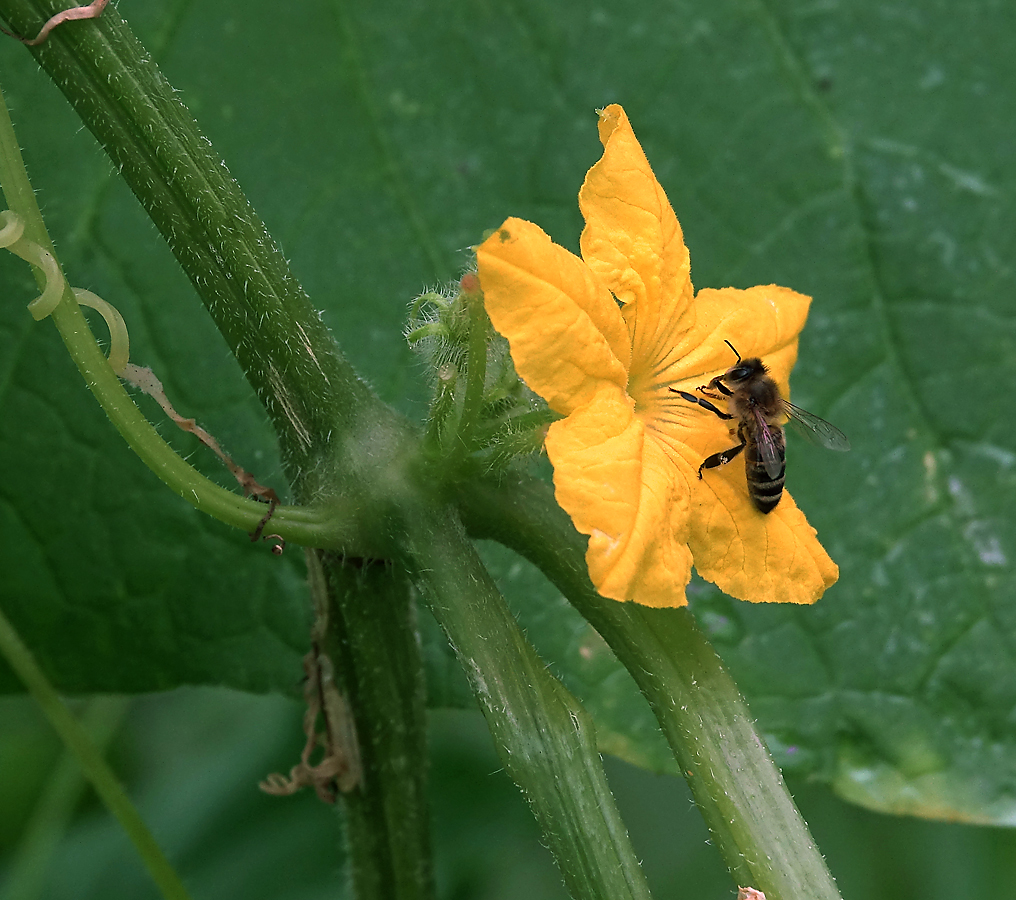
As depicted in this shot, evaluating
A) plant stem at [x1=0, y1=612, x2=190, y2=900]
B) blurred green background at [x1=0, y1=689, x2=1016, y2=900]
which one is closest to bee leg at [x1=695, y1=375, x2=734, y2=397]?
plant stem at [x1=0, y1=612, x2=190, y2=900]

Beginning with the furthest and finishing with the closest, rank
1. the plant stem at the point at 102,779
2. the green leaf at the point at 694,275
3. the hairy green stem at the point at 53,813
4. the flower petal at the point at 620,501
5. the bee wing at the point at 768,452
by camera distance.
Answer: the hairy green stem at the point at 53,813 < the green leaf at the point at 694,275 < the plant stem at the point at 102,779 < the bee wing at the point at 768,452 < the flower petal at the point at 620,501

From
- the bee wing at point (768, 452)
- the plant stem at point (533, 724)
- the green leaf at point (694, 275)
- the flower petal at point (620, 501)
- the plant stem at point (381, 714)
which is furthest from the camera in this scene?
the green leaf at point (694, 275)

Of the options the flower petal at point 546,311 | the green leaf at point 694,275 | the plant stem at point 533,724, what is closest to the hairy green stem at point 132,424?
the plant stem at point 533,724

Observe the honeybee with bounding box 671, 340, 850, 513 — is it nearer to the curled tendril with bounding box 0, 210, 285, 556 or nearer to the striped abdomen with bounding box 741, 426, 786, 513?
the striped abdomen with bounding box 741, 426, 786, 513

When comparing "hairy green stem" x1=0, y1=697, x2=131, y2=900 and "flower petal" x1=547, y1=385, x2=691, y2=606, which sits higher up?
"hairy green stem" x1=0, y1=697, x2=131, y2=900

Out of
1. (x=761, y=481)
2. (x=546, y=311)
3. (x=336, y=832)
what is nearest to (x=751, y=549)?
(x=761, y=481)

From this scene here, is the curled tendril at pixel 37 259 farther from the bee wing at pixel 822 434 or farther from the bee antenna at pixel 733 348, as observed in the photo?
the bee wing at pixel 822 434
